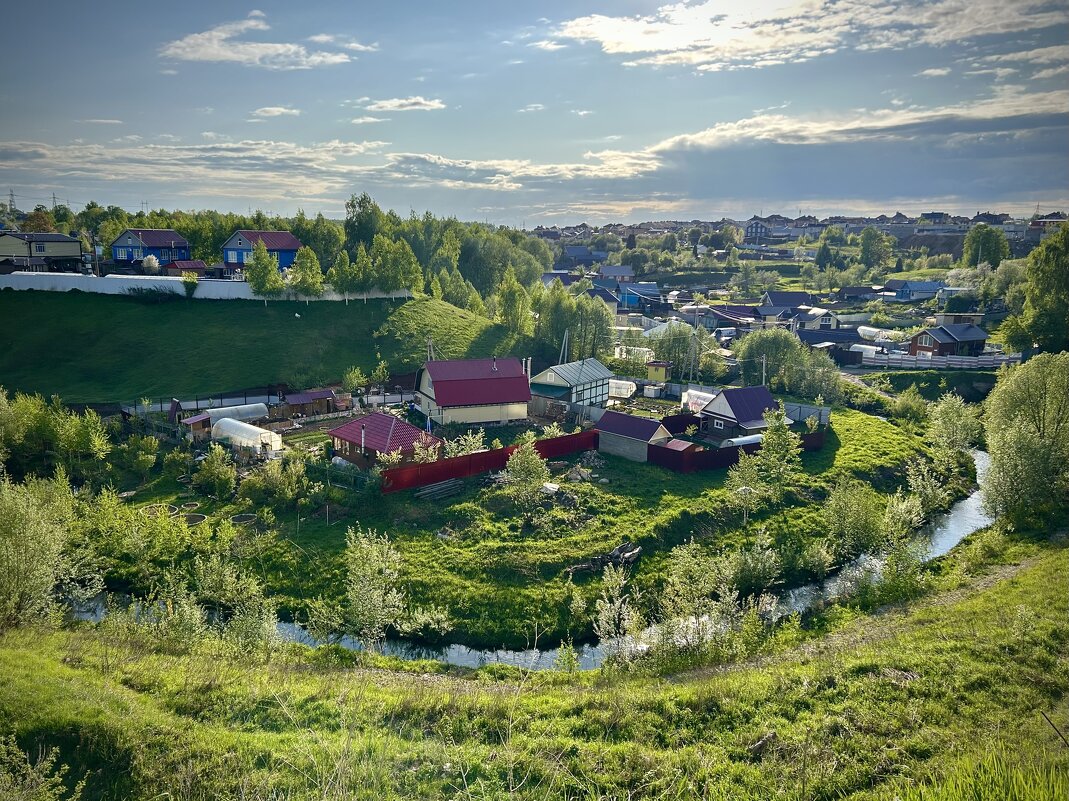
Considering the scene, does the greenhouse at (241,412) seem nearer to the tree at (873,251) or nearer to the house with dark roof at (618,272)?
the house with dark roof at (618,272)

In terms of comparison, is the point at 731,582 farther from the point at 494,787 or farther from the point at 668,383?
the point at 668,383

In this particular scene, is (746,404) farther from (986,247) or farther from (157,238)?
(986,247)

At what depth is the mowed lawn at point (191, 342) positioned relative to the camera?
1662 inches

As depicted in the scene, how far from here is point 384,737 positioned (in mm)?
13836

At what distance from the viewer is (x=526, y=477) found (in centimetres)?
2770

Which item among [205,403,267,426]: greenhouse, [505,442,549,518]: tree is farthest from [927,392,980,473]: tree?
[205,403,267,426]: greenhouse

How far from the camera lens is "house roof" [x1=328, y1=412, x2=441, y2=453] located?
3008cm

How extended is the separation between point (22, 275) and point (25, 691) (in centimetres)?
4974

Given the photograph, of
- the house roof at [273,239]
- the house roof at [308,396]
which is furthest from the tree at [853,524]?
the house roof at [273,239]

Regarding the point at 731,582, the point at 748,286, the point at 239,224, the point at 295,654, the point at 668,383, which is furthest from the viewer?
the point at 748,286

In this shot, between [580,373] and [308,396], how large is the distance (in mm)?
16759

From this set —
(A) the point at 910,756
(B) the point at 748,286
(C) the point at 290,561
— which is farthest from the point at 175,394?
(B) the point at 748,286

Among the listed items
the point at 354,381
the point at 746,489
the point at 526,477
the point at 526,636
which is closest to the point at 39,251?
the point at 354,381

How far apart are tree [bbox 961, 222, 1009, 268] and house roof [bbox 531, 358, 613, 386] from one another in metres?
81.7
